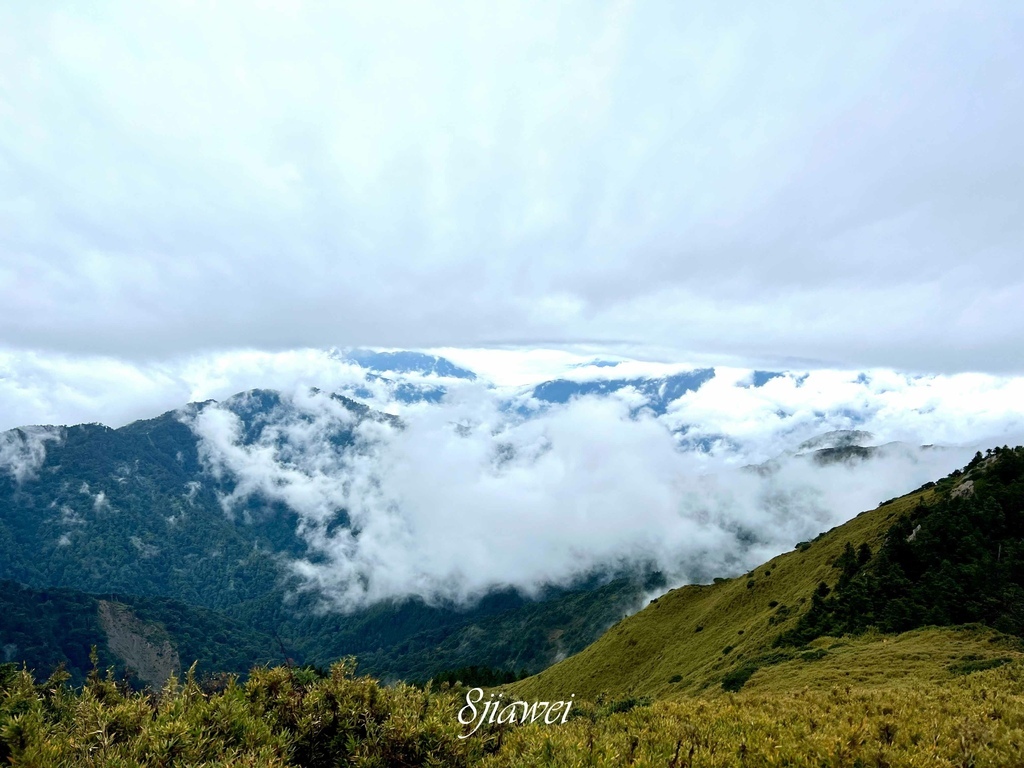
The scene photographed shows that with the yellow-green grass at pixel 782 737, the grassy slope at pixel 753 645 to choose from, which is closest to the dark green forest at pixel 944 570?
the grassy slope at pixel 753 645

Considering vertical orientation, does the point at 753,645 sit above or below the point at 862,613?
below

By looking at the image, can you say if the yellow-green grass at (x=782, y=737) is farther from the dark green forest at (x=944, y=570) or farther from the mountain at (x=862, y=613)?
the dark green forest at (x=944, y=570)

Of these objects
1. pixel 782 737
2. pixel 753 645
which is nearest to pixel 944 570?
pixel 753 645

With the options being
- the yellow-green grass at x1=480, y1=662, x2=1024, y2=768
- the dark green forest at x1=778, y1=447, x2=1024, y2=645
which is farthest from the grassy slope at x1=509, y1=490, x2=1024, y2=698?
the yellow-green grass at x1=480, y1=662, x2=1024, y2=768

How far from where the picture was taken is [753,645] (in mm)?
59688

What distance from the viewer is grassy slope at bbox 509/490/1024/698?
115ft

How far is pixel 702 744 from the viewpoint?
1196 centimetres

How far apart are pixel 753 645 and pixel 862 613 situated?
39.7 ft

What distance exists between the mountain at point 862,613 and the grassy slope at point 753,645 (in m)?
0.25

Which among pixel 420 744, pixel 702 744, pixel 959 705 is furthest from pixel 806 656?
pixel 420 744

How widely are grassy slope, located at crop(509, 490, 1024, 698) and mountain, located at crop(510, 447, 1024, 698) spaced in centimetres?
25

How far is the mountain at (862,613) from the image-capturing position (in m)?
37.6

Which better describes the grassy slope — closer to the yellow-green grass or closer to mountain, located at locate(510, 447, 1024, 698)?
mountain, located at locate(510, 447, 1024, 698)

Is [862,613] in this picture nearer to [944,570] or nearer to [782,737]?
[944,570]
